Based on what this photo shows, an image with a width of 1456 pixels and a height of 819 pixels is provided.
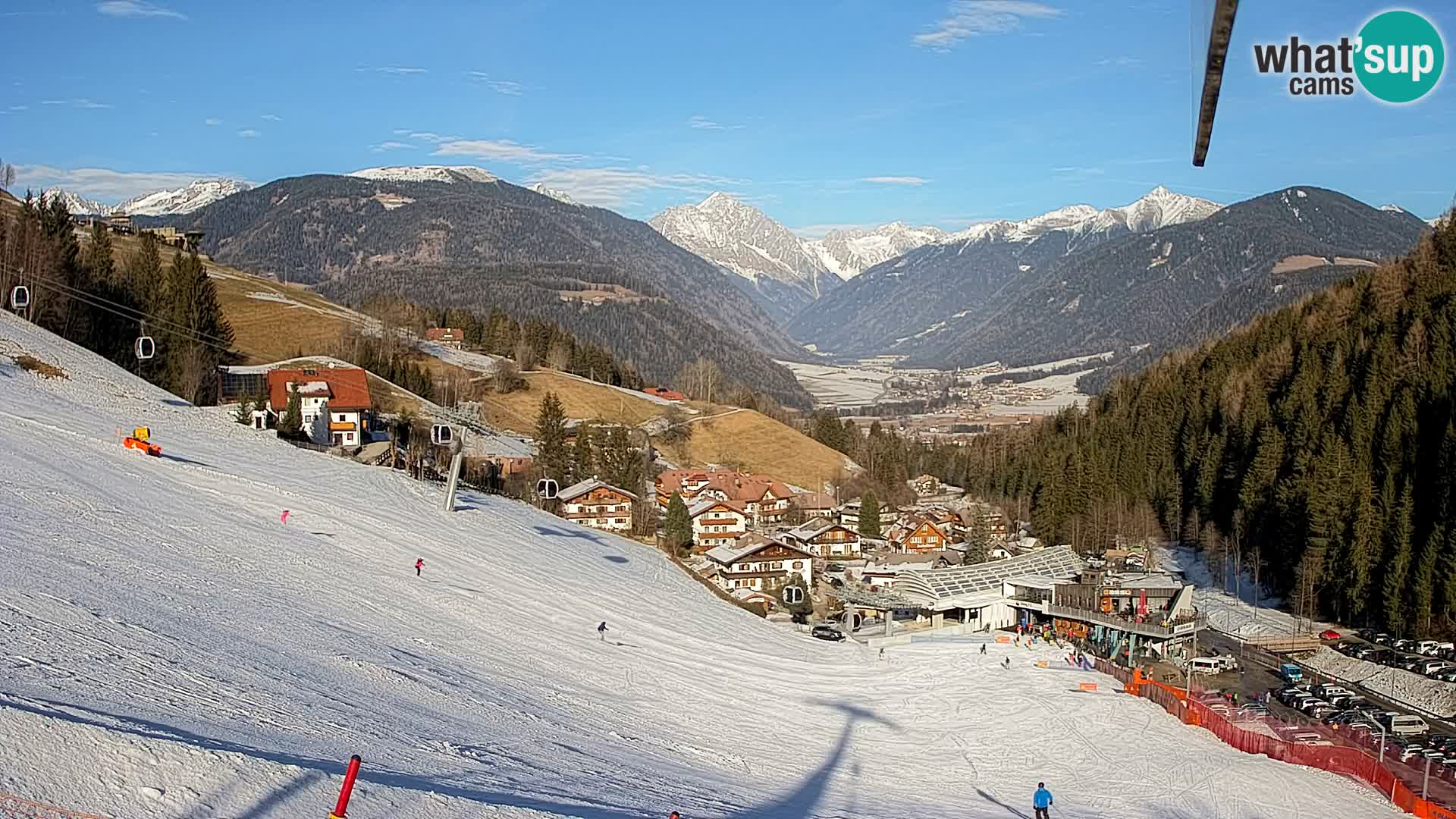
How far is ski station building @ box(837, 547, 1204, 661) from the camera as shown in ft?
152

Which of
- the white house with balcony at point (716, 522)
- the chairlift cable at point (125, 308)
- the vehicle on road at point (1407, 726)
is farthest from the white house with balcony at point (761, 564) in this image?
the chairlift cable at point (125, 308)

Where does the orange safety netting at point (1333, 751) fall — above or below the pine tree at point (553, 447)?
below

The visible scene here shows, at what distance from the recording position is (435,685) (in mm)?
19078

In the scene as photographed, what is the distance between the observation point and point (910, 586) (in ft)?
169

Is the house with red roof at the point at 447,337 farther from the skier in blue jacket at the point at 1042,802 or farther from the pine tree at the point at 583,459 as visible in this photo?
the skier in blue jacket at the point at 1042,802

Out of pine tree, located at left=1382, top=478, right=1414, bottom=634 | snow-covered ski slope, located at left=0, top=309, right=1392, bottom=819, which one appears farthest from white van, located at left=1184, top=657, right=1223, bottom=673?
pine tree, located at left=1382, top=478, right=1414, bottom=634

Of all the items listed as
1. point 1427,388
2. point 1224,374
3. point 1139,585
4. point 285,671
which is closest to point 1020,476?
point 1224,374

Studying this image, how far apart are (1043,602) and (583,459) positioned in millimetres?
→ 35153

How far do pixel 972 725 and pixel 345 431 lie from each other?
146 feet

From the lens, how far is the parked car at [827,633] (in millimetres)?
41906

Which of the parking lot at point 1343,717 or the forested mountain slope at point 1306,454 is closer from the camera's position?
the parking lot at point 1343,717

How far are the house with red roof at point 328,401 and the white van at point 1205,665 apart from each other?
1602 inches

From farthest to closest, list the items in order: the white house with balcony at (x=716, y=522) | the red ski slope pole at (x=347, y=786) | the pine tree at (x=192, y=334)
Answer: the white house with balcony at (x=716, y=522), the pine tree at (x=192, y=334), the red ski slope pole at (x=347, y=786)

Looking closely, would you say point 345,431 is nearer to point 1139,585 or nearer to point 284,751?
point 1139,585
